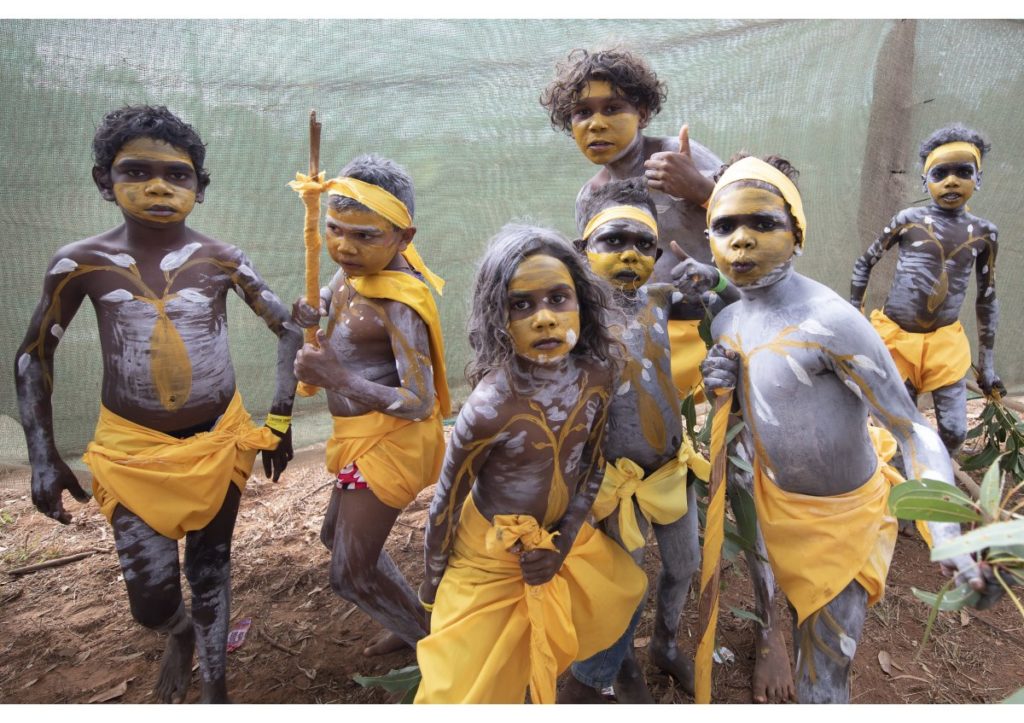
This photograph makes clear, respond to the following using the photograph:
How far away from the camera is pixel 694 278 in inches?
80.0

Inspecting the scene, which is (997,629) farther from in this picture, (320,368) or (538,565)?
(320,368)

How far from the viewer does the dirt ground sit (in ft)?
8.34

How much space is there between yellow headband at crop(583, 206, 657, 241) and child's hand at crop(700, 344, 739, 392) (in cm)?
44

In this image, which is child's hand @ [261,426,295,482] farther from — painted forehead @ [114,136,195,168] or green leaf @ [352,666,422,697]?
painted forehead @ [114,136,195,168]

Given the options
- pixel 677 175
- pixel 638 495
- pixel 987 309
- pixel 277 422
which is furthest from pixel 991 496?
pixel 987 309

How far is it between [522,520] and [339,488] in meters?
0.91

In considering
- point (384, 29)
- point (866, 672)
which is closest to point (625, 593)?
point (866, 672)

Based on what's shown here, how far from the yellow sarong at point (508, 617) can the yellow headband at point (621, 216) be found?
894 millimetres

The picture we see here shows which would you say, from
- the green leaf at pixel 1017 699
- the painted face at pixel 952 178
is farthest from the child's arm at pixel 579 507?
Result: the painted face at pixel 952 178

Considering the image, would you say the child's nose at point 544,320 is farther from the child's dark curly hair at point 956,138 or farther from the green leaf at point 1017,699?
the child's dark curly hair at point 956,138

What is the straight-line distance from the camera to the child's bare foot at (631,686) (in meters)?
2.30

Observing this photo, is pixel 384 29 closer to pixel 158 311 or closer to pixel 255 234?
pixel 255 234

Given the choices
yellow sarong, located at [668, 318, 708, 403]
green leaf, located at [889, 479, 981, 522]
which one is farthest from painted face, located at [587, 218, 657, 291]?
green leaf, located at [889, 479, 981, 522]

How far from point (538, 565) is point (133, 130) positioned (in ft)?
5.70
